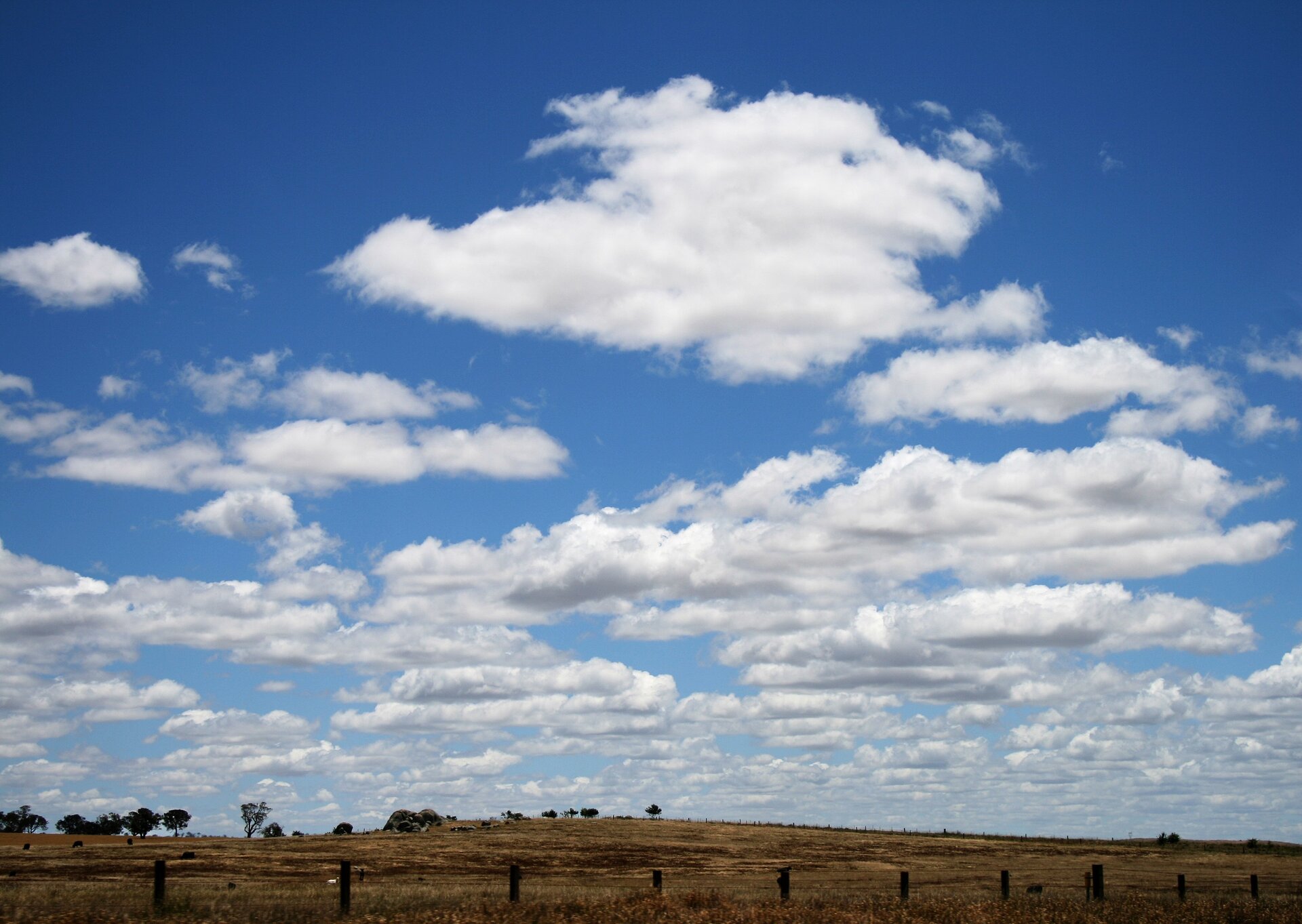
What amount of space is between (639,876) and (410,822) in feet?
197

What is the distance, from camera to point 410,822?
112875 mm

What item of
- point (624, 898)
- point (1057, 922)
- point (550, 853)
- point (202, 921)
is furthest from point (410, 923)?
point (550, 853)

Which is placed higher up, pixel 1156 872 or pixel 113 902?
pixel 113 902

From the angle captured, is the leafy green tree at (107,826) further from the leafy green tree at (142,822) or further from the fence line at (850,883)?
the fence line at (850,883)

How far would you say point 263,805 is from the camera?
196 m

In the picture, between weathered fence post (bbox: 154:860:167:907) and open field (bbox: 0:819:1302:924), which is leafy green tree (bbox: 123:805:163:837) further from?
weathered fence post (bbox: 154:860:167:907)

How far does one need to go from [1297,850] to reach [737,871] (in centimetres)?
8620

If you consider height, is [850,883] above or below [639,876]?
above

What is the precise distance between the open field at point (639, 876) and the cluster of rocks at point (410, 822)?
8486mm

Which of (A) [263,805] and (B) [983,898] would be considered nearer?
(B) [983,898]

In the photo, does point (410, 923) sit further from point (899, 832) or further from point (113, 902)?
point (899, 832)

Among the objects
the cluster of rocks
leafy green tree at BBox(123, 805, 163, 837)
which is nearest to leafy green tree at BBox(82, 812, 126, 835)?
leafy green tree at BBox(123, 805, 163, 837)

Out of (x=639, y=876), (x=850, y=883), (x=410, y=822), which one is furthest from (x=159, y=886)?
(x=410, y=822)

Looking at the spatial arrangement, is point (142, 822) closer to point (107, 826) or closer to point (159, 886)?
point (107, 826)
